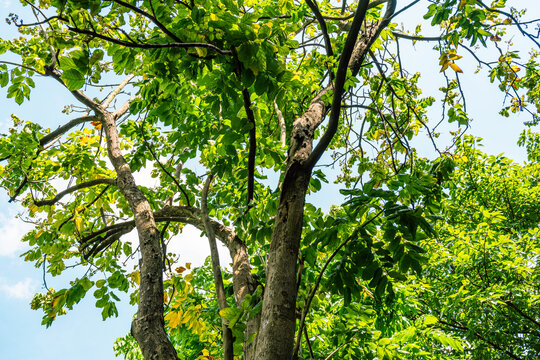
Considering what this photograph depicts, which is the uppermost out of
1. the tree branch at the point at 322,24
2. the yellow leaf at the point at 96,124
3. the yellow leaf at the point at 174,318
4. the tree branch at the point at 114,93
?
the tree branch at the point at 114,93

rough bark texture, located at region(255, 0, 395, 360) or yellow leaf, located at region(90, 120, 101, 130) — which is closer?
rough bark texture, located at region(255, 0, 395, 360)

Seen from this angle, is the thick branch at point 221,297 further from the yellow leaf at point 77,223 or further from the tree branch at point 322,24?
the yellow leaf at point 77,223

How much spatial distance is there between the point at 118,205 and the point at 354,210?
11.4ft

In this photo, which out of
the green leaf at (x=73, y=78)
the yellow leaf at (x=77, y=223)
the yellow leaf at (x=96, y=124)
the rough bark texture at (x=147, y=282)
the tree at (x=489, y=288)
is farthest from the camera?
the tree at (x=489, y=288)

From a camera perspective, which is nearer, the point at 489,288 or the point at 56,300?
the point at 56,300

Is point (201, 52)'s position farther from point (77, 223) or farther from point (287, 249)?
point (77, 223)

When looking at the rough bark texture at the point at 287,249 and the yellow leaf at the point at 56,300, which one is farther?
the yellow leaf at the point at 56,300

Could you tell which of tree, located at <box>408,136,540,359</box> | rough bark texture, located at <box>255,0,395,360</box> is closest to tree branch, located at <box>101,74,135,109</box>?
rough bark texture, located at <box>255,0,395,360</box>

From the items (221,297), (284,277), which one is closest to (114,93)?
(221,297)

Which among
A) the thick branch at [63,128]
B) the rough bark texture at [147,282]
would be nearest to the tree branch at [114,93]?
the thick branch at [63,128]

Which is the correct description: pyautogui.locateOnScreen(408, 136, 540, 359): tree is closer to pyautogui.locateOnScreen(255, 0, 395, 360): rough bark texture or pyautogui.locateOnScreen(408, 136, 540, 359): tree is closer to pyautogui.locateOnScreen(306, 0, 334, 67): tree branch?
pyautogui.locateOnScreen(306, 0, 334, 67): tree branch

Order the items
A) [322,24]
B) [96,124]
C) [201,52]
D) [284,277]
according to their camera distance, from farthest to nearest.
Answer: [96,124], [322,24], [201,52], [284,277]

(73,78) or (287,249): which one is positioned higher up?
(73,78)

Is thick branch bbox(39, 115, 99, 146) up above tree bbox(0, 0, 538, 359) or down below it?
above
